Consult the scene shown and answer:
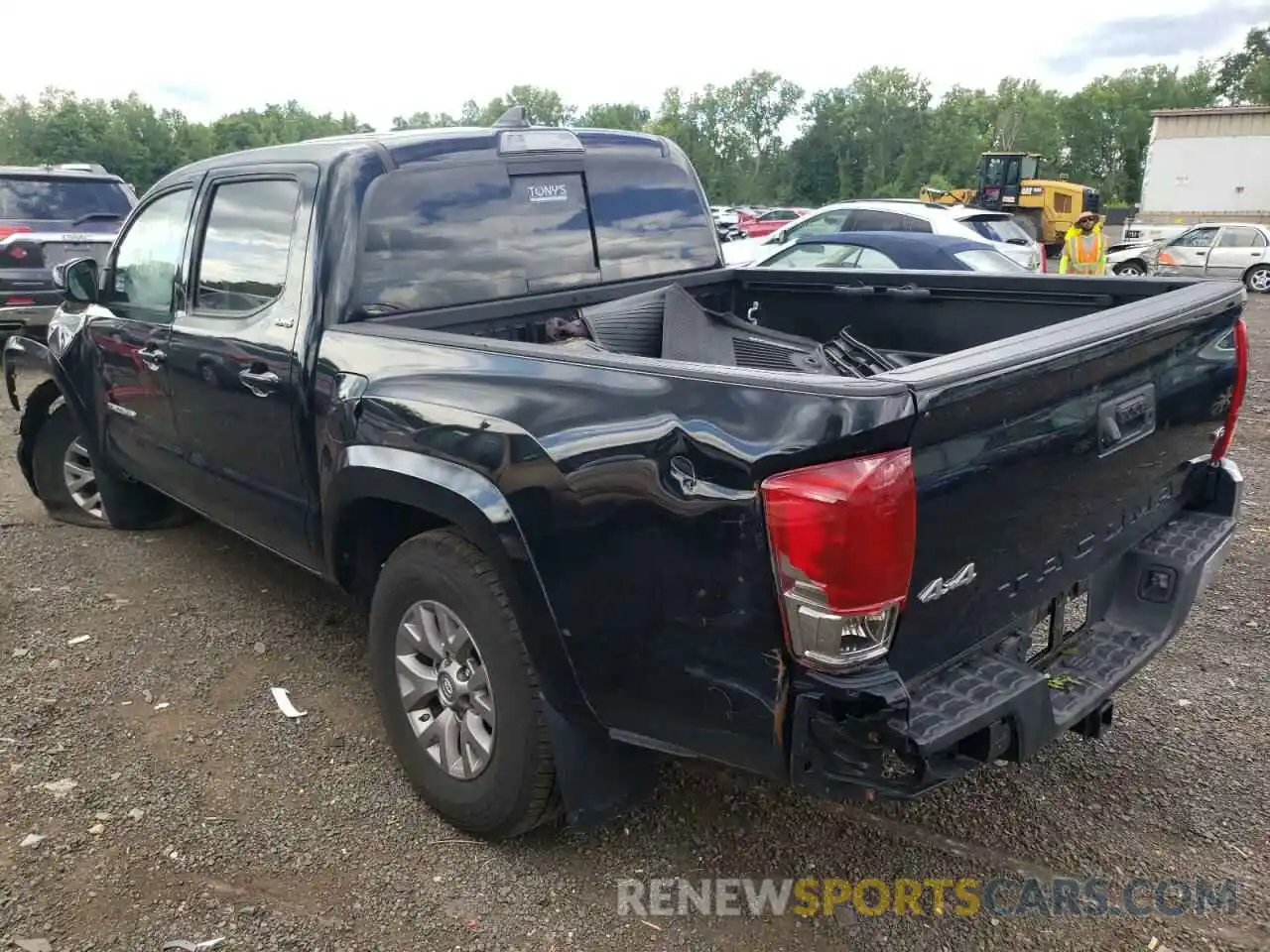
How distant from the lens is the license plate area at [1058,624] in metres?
2.73

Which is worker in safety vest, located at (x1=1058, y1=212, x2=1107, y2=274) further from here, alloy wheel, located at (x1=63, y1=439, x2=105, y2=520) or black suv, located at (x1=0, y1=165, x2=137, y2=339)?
alloy wheel, located at (x1=63, y1=439, x2=105, y2=520)

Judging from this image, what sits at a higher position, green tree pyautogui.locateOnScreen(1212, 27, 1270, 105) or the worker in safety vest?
green tree pyautogui.locateOnScreen(1212, 27, 1270, 105)

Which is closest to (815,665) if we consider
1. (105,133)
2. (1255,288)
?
(1255,288)

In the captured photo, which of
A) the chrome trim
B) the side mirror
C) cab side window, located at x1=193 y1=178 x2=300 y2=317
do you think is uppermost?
cab side window, located at x1=193 y1=178 x2=300 y2=317

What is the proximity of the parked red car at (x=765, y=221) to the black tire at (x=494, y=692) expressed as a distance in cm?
2304

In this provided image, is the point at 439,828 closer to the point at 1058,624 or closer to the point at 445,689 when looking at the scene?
the point at 445,689

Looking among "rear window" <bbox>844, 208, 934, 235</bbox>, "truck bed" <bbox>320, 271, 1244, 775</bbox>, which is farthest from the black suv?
"rear window" <bbox>844, 208, 934, 235</bbox>

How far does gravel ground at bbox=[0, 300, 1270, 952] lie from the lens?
8.66 feet

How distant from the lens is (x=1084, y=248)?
14.5 meters

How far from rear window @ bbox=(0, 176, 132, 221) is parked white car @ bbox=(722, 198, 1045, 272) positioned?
7010 millimetres

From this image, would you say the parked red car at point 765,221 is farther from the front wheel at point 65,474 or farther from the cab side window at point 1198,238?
the front wheel at point 65,474

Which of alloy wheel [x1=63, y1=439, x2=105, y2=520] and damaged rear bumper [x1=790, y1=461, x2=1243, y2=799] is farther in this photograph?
alloy wheel [x1=63, y1=439, x2=105, y2=520]

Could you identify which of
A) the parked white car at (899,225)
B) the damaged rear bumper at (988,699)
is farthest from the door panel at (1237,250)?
the damaged rear bumper at (988,699)

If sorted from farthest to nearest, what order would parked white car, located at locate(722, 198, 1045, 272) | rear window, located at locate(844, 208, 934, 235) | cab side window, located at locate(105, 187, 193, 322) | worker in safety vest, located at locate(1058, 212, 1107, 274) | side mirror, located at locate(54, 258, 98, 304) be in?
worker in safety vest, located at locate(1058, 212, 1107, 274) < rear window, located at locate(844, 208, 934, 235) < parked white car, located at locate(722, 198, 1045, 272) < side mirror, located at locate(54, 258, 98, 304) < cab side window, located at locate(105, 187, 193, 322)
